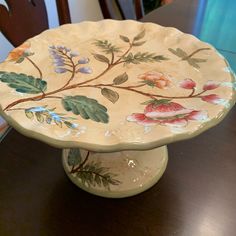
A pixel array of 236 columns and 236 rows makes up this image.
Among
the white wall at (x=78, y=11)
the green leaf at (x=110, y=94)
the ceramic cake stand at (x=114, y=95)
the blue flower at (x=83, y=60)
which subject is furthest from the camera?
the white wall at (x=78, y=11)

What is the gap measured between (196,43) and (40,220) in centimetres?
46

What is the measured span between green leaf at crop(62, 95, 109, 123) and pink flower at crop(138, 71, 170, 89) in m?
0.12

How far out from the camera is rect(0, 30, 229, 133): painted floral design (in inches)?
18.2

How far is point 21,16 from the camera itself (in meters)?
0.98

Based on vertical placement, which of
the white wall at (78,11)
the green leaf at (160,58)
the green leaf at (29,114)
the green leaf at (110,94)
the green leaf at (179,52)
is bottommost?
the white wall at (78,11)

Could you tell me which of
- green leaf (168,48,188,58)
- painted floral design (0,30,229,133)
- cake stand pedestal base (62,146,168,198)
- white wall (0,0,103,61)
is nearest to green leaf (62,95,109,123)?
painted floral design (0,30,229,133)

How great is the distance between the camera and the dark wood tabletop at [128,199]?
0.52 metres

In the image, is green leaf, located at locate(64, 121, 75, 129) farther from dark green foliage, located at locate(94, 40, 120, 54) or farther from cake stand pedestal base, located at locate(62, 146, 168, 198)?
dark green foliage, located at locate(94, 40, 120, 54)

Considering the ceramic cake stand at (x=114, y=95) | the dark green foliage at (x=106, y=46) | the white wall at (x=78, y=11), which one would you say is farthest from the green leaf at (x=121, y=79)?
the white wall at (x=78, y=11)

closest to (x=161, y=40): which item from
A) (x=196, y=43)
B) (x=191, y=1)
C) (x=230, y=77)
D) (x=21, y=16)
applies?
(x=196, y=43)

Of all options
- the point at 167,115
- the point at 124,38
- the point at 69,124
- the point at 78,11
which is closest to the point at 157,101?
the point at 167,115

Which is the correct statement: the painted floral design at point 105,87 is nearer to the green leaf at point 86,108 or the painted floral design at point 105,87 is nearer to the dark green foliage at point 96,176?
the green leaf at point 86,108

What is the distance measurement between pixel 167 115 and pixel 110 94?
0.12 meters

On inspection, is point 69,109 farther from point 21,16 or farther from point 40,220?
point 21,16
